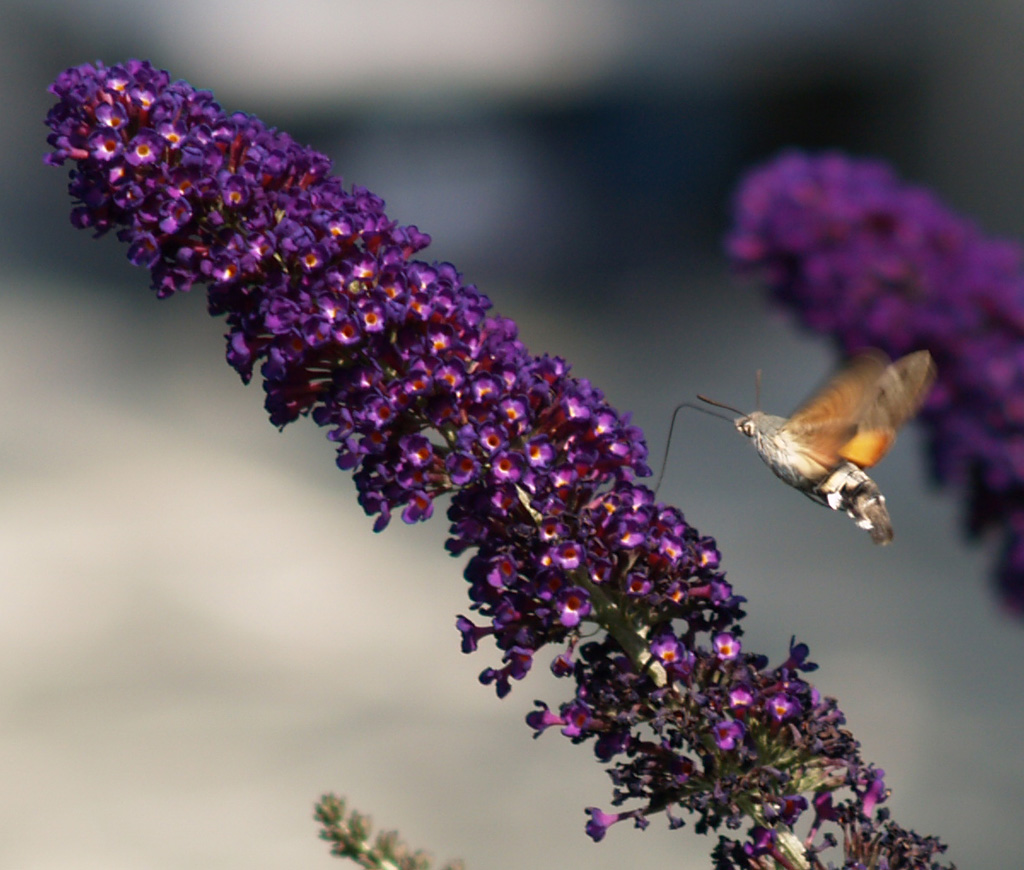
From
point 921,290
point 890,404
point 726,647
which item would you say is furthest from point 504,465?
point 921,290

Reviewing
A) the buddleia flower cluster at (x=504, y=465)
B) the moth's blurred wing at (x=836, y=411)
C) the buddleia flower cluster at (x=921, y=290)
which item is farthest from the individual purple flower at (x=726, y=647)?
the buddleia flower cluster at (x=921, y=290)

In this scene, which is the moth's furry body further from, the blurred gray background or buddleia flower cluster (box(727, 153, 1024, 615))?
the blurred gray background

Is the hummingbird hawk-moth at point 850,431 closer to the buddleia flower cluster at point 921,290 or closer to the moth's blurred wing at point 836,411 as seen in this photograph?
the moth's blurred wing at point 836,411

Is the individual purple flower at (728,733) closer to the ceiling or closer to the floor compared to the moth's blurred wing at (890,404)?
closer to the floor

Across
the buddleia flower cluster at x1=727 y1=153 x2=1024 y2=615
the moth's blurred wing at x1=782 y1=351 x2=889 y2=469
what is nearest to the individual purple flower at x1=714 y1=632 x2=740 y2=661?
the moth's blurred wing at x1=782 y1=351 x2=889 y2=469

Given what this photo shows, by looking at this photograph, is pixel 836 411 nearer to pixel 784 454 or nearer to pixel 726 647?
pixel 784 454
